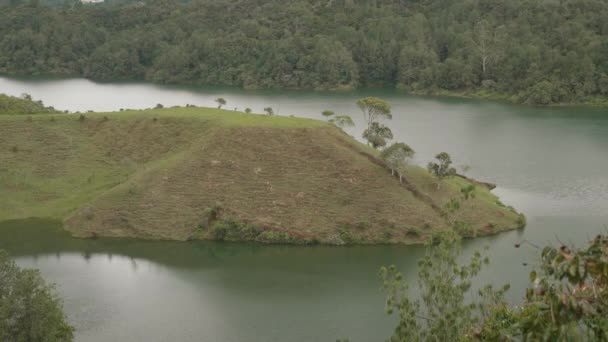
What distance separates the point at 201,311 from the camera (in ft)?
95.7

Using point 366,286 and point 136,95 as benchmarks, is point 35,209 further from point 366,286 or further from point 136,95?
point 136,95

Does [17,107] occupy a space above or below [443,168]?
above

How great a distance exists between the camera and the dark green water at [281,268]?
2759 cm

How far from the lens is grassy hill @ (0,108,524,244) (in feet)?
127

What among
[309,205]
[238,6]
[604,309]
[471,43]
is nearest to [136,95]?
[238,6]

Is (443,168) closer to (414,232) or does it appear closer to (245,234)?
(414,232)

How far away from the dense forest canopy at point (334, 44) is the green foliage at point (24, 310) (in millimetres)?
75677

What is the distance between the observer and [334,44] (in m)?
110

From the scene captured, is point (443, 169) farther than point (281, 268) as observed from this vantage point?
Yes

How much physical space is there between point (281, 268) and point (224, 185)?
8.58m

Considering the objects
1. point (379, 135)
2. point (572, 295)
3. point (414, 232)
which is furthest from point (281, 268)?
point (572, 295)

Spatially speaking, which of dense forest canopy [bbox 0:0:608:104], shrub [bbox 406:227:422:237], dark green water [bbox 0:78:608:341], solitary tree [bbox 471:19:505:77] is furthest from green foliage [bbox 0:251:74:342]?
solitary tree [bbox 471:19:505:77]

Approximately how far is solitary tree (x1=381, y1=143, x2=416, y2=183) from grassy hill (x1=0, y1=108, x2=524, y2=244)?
681 mm

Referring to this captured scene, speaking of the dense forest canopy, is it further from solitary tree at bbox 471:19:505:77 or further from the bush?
the bush
